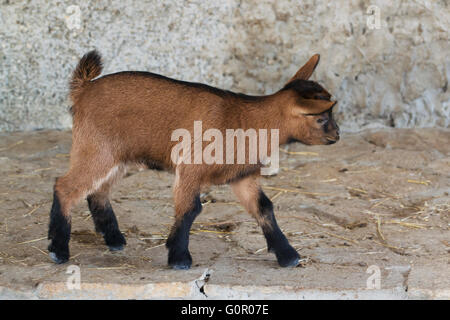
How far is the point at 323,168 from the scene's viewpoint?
245 inches

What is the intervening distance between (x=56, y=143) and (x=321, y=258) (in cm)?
366

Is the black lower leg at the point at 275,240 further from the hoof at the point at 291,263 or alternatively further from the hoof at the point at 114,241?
the hoof at the point at 114,241

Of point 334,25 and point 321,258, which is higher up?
point 334,25

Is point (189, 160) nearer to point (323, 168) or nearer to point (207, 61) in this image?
point (323, 168)

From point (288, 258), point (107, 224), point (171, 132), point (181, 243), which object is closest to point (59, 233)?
point (107, 224)

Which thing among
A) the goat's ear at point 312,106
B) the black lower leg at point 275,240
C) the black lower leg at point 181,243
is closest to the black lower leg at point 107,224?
the black lower leg at point 181,243

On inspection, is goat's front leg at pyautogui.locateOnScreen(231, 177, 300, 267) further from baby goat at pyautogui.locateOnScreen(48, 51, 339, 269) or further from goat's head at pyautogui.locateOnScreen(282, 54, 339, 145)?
goat's head at pyautogui.locateOnScreen(282, 54, 339, 145)

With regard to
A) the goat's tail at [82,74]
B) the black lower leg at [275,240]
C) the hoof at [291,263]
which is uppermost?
the goat's tail at [82,74]

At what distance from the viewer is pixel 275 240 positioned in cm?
402

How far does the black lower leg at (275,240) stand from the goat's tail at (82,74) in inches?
50.3

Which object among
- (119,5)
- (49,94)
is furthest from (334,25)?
(49,94)

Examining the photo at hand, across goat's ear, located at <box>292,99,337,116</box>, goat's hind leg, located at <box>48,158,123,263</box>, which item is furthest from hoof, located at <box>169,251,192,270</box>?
goat's ear, located at <box>292,99,337,116</box>

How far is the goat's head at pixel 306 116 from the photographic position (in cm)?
377

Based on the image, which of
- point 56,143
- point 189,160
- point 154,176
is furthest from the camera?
point 56,143
